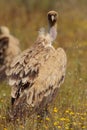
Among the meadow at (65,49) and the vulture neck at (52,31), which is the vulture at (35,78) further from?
the vulture neck at (52,31)

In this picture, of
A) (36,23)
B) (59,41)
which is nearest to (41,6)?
(36,23)

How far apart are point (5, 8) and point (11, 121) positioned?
428 inches

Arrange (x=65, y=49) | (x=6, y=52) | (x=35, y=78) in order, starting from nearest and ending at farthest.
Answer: (x=35, y=78) → (x=6, y=52) → (x=65, y=49)

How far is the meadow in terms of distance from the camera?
6.90 meters

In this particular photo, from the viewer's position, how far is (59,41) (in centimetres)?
1518

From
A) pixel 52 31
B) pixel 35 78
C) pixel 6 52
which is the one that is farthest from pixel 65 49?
pixel 35 78

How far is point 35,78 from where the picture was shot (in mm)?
7363

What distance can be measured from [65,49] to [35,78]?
19.6 ft

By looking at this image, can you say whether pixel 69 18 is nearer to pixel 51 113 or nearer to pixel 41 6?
pixel 41 6

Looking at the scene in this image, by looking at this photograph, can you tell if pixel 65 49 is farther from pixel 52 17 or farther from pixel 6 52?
pixel 52 17

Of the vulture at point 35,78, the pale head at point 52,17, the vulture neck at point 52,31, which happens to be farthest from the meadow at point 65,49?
the pale head at point 52,17

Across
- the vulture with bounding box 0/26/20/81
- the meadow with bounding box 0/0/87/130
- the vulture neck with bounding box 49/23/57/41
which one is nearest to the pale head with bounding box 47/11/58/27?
the vulture neck with bounding box 49/23/57/41

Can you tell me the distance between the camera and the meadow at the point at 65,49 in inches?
272

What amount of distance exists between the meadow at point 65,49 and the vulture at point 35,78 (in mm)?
200
